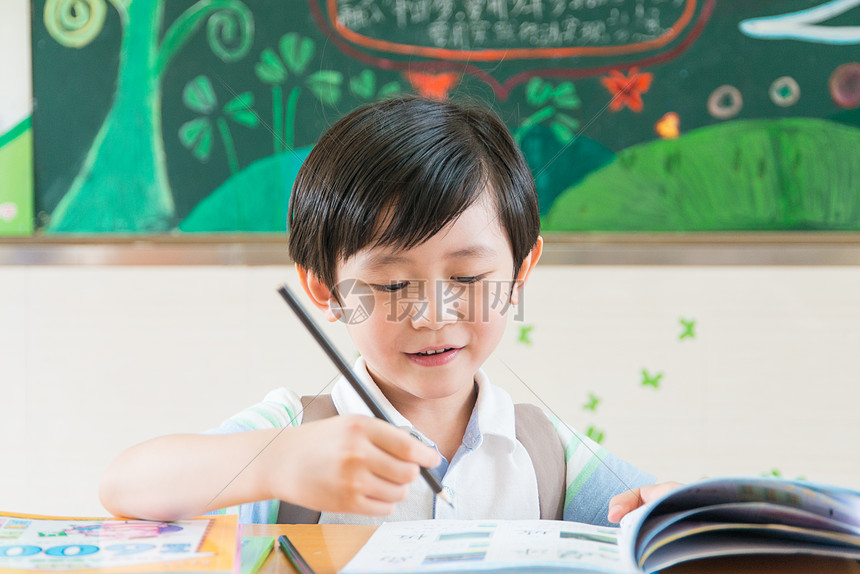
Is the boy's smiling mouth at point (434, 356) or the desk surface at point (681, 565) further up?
the boy's smiling mouth at point (434, 356)

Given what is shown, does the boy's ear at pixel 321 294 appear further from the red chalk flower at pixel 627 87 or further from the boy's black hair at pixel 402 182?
the red chalk flower at pixel 627 87

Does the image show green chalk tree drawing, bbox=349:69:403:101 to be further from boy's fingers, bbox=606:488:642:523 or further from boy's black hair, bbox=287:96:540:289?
boy's fingers, bbox=606:488:642:523

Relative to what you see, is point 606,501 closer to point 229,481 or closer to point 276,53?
point 229,481

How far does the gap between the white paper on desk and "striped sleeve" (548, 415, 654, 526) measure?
0.77 ft

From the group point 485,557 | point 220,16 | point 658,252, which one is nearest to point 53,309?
point 220,16

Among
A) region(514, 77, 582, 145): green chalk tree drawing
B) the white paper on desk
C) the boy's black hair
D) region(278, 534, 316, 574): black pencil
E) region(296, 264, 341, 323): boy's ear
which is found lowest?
region(278, 534, 316, 574): black pencil

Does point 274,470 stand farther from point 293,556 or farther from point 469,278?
point 469,278

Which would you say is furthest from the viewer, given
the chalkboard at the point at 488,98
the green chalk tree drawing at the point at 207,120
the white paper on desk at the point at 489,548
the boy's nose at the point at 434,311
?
the green chalk tree drawing at the point at 207,120

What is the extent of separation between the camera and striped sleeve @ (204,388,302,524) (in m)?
0.66

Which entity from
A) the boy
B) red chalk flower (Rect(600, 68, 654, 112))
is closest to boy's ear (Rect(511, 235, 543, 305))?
the boy

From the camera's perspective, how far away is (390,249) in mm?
619

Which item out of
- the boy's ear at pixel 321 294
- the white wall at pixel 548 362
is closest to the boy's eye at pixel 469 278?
the boy's ear at pixel 321 294

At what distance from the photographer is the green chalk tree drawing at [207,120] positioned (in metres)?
1.36

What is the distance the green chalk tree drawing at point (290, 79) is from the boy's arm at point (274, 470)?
90 cm
